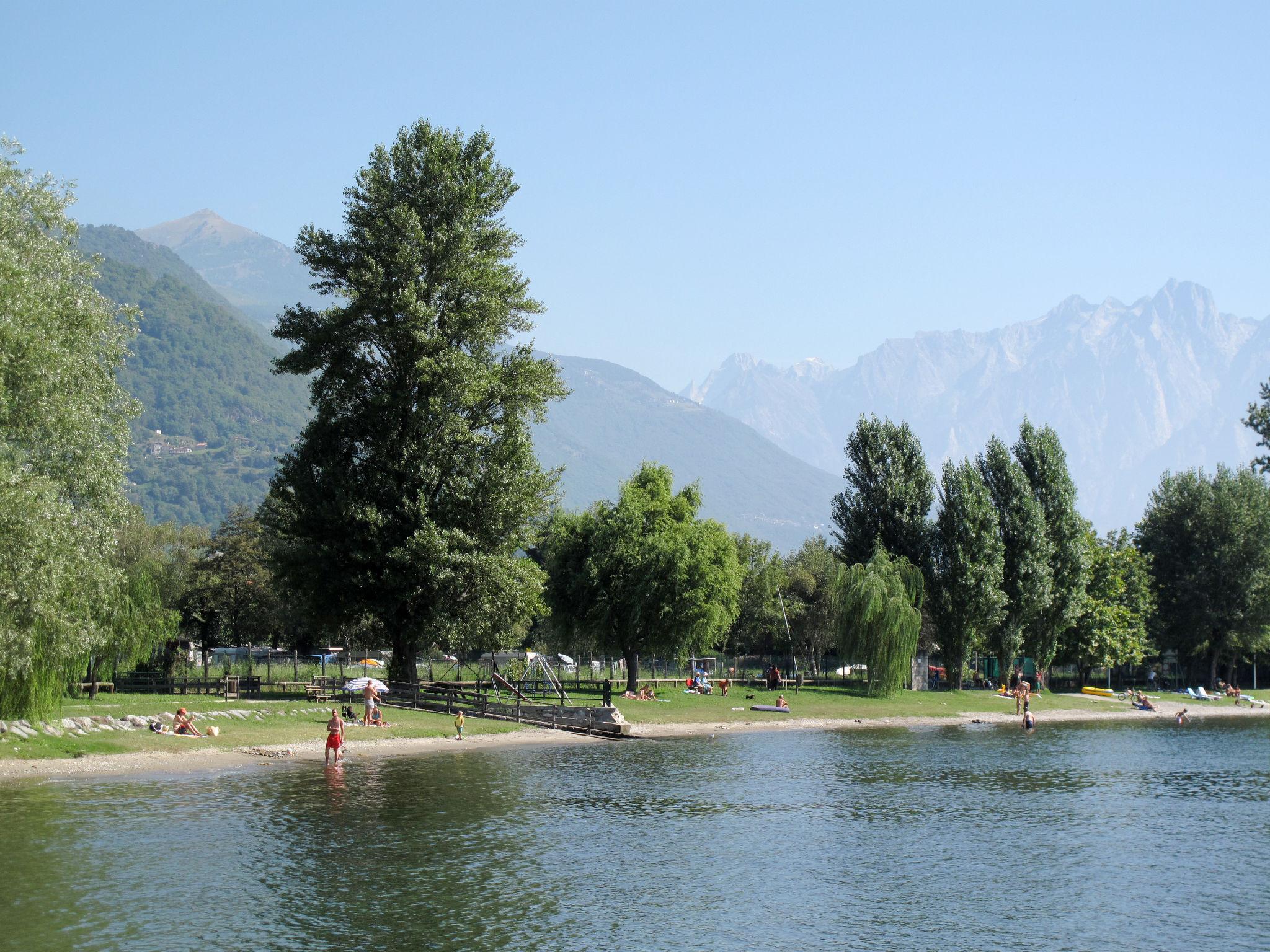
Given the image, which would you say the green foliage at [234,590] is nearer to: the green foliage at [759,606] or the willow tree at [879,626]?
the green foliage at [759,606]

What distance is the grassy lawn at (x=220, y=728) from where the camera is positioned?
42.8m

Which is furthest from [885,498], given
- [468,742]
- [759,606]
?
[468,742]

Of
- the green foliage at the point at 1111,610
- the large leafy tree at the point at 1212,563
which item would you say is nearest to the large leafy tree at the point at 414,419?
the green foliage at the point at 1111,610

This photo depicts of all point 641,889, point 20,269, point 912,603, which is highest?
point 20,269

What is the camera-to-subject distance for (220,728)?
169 ft

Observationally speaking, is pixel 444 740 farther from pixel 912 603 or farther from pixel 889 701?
pixel 912 603

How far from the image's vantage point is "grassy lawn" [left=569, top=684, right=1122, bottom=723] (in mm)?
72625

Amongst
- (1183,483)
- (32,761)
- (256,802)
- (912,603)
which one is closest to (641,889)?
(256,802)

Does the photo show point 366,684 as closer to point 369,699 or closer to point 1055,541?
point 369,699

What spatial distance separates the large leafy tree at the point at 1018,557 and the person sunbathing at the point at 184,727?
219ft

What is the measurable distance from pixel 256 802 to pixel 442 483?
2589cm

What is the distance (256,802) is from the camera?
37.1 m

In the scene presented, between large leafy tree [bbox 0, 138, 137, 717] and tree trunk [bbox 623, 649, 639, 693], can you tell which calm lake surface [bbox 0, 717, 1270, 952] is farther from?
tree trunk [bbox 623, 649, 639, 693]

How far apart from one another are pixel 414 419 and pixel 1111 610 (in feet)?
234
